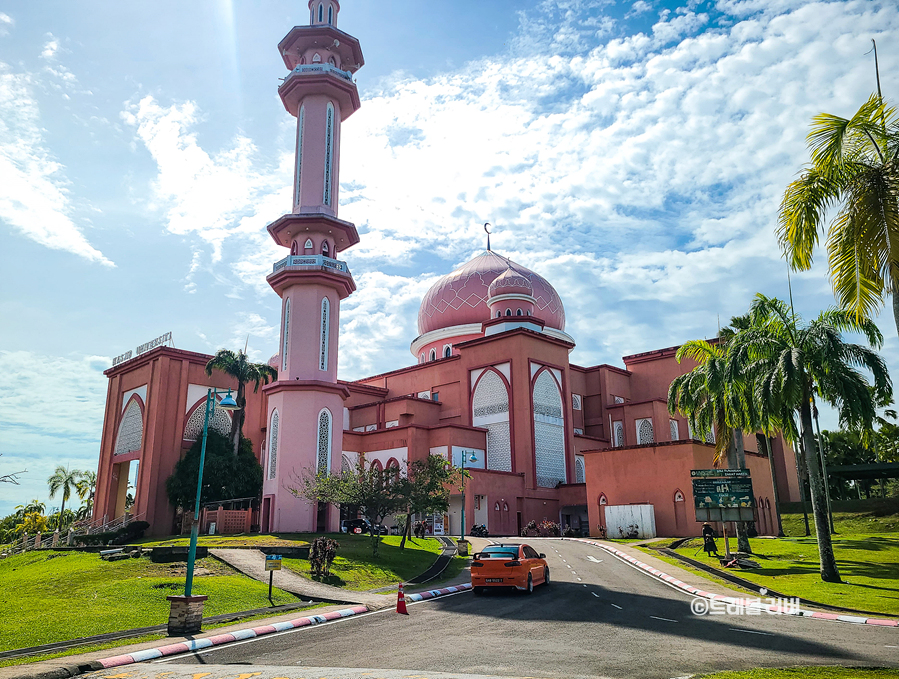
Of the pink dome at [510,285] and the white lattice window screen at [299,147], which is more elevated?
the white lattice window screen at [299,147]

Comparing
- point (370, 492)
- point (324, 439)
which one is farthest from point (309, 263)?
point (370, 492)

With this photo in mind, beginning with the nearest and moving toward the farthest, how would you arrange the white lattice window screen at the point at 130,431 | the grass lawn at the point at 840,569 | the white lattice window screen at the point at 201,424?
the grass lawn at the point at 840,569, the white lattice window screen at the point at 201,424, the white lattice window screen at the point at 130,431

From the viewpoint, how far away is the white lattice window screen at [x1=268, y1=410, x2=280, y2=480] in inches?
1321

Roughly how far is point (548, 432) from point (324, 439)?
16371mm

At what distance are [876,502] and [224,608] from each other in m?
43.5

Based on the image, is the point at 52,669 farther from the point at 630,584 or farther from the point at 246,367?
the point at 246,367

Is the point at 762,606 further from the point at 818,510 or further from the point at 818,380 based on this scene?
the point at 818,380

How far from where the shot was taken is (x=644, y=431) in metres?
47.2

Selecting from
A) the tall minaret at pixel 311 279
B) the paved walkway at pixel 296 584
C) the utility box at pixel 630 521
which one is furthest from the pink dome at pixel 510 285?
the paved walkway at pixel 296 584

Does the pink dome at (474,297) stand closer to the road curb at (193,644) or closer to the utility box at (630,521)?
the utility box at (630,521)

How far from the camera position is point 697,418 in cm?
2889

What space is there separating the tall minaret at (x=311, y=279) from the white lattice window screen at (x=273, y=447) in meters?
0.05

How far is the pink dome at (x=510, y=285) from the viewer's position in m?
49.9

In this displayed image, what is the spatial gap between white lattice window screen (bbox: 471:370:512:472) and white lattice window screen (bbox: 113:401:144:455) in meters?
20.9
